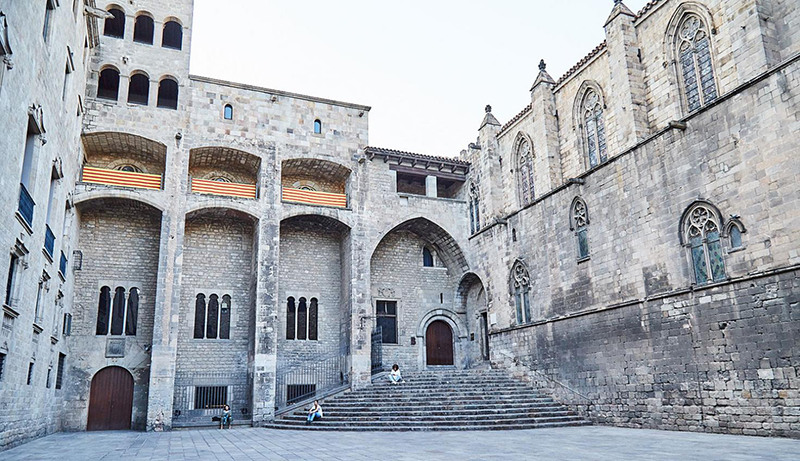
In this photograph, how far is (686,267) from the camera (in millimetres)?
14477

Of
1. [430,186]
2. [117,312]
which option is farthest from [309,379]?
[430,186]

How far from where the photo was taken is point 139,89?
76.8 feet

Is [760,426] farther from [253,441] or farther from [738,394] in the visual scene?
[253,441]

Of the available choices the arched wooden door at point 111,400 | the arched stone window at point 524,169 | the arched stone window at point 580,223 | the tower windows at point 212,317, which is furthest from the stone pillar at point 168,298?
the arched stone window at point 580,223

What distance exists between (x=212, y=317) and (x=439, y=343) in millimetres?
9402

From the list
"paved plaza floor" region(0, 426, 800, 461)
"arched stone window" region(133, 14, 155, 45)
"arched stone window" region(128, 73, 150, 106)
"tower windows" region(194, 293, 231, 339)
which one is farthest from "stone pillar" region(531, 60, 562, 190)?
"arched stone window" region(133, 14, 155, 45)

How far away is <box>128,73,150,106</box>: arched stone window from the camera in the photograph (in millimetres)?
22562

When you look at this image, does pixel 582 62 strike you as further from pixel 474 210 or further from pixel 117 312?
pixel 117 312

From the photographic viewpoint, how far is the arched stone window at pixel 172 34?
2325 cm

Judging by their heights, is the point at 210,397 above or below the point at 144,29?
below

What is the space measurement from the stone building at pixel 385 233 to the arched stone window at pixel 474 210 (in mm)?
112

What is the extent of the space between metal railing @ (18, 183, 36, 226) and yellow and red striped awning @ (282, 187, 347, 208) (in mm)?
10599

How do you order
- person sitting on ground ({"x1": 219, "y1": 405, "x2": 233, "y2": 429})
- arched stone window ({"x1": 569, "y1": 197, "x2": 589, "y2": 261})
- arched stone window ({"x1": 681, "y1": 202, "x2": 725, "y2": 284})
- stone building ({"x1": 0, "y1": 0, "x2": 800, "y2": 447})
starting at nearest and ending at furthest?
stone building ({"x1": 0, "y1": 0, "x2": 800, "y2": 447}) → arched stone window ({"x1": 681, "y1": 202, "x2": 725, "y2": 284}) → arched stone window ({"x1": 569, "y1": 197, "x2": 589, "y2": 261}) → person sitting on ground ({"x1": 219, "y1": 405, "x2": 233, "y2": 429})

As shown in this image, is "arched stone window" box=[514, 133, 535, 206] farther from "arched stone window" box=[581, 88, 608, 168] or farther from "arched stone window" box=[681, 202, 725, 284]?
"arched stone window" box=[681, 202, 725, 284]
